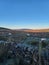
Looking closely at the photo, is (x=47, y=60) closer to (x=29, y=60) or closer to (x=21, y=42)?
(x=29, y=60)

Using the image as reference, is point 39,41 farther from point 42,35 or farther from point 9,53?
point 9,53

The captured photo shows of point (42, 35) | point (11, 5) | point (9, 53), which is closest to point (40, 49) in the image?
point (42, 35)

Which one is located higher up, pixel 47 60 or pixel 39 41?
pixel 39 41

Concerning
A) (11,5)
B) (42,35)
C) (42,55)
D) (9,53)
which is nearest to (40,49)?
(42,55)

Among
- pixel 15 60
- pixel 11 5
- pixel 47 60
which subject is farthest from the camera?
pixel 11 5

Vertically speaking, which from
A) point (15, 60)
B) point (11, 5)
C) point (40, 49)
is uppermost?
point (11, 5)

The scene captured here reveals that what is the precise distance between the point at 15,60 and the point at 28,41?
1.48ft

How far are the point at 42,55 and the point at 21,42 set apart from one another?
53 centimetres

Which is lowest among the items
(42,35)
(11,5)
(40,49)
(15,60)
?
(15,60)

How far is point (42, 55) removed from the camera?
11.1ft

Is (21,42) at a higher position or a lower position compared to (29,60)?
higher

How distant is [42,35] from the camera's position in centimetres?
371

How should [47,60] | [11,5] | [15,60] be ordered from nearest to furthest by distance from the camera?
[47,60]
[15,60]
[11,5]

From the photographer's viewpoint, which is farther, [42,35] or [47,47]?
[42,35]
